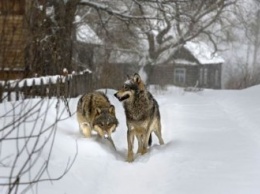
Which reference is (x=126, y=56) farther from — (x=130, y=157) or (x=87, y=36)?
(x=130, y=157)

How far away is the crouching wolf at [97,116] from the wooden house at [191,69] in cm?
3465

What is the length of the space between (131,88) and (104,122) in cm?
80

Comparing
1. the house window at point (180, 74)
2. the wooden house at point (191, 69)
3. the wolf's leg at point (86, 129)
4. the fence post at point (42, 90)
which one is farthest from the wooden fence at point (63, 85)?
the house window at point (180, 74)

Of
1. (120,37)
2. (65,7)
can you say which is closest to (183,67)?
(120,37)

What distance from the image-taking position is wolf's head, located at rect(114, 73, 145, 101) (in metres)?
9.34

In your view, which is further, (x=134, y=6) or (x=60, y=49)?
(x=134, y=6)

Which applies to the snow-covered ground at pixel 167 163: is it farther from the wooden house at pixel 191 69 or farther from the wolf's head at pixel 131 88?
the wooden house at pixel 191 69

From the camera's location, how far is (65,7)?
22.1 m

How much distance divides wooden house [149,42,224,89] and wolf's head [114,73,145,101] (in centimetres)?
3541

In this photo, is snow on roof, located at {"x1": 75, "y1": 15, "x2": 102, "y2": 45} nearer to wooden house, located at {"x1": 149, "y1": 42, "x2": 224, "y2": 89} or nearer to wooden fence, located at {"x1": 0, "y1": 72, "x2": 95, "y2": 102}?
wooden house, located at {"x1": 149, "y1": 42, "x2": 224, "y2": 89}

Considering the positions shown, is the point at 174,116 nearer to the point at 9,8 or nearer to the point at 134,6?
the point at 9,8

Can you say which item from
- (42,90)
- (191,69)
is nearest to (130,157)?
(42,90)

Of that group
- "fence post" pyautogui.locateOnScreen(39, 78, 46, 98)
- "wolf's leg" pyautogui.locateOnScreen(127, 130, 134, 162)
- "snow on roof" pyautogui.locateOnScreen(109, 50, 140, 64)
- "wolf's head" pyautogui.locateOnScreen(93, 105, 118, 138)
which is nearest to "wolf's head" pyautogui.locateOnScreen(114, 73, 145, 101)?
"wolf's head" pyautogui.locateOnScreen(93, 105, 118, 138)

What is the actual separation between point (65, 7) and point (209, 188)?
1679 centimetres
